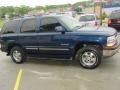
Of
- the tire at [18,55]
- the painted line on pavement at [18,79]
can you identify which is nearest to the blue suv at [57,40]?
the tire at [18,55]

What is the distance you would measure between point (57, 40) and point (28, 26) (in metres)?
1.46

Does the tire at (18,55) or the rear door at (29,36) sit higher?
the rear door at (29,36)

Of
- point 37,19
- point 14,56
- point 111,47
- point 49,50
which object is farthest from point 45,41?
point 111,47

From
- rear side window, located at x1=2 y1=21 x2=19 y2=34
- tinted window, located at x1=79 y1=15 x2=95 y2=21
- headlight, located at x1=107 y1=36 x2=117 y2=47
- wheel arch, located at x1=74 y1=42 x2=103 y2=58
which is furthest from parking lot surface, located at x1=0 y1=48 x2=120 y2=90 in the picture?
tinted window, located at x1=79 y1=15 x2=95 y2=21

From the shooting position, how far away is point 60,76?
7.93 metres

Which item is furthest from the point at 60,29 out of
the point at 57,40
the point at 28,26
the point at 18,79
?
the point at 18,79

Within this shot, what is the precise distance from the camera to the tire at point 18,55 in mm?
9831

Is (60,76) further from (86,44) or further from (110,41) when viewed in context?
(110,41)

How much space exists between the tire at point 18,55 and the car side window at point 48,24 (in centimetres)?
136

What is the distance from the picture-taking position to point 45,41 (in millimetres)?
9055

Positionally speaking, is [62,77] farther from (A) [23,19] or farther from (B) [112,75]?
(A) [23,19]

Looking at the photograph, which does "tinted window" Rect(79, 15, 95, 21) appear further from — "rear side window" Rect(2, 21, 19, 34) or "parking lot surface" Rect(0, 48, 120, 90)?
"rear side window" Rect(2, 21, 19, 34)

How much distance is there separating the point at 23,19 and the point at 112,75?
4153 millimetres

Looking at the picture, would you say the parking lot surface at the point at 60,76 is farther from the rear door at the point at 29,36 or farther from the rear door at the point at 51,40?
the rear door at the point at 29,36
